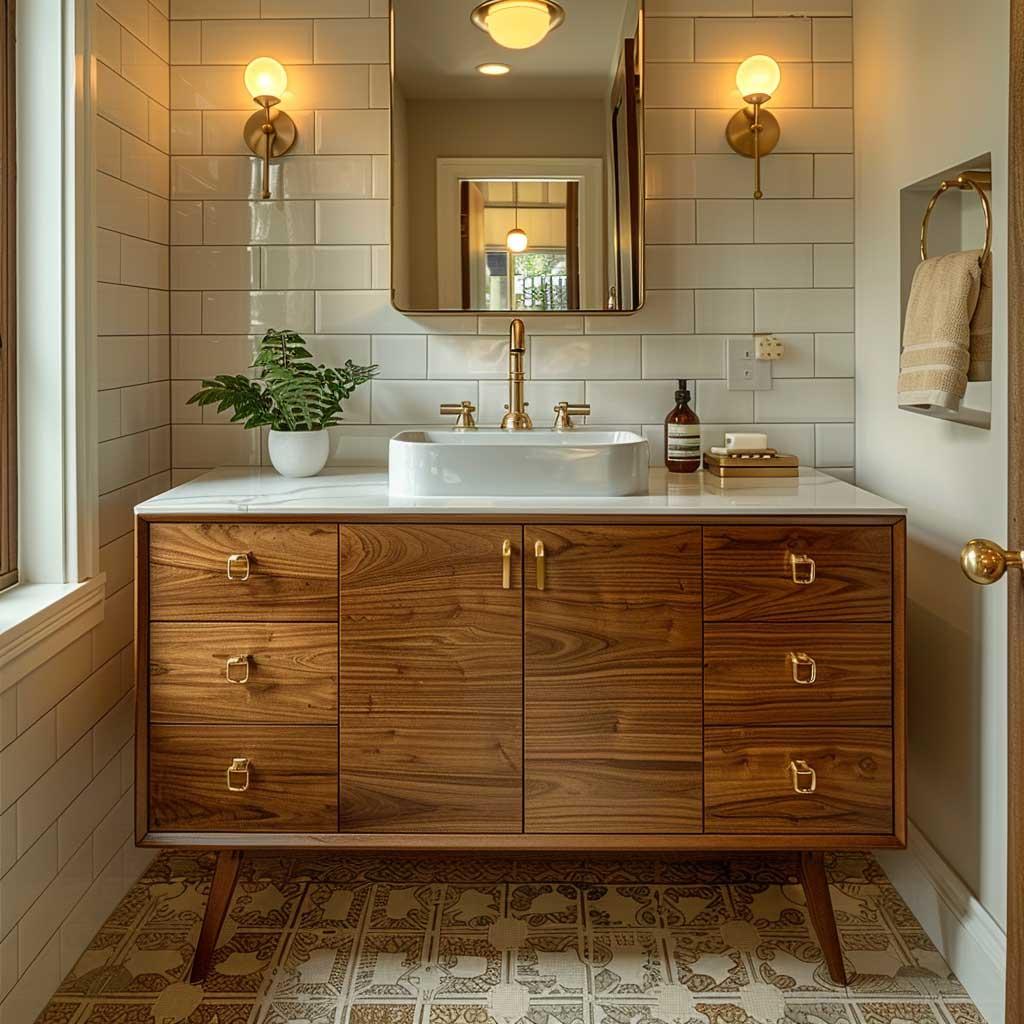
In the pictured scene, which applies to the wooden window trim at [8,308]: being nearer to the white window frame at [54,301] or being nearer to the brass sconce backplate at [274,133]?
the white window frame at [54,301]

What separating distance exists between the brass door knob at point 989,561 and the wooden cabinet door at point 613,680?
824 mm

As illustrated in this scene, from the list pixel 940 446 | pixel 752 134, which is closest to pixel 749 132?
pixel 752 134

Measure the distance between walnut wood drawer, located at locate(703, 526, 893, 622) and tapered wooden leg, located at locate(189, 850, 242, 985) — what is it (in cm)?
100

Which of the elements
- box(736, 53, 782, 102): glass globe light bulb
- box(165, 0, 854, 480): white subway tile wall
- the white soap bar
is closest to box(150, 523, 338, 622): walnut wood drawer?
box(165, 0, 854, 480): white subway tile wall

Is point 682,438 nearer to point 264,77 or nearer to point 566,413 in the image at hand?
point 566,413

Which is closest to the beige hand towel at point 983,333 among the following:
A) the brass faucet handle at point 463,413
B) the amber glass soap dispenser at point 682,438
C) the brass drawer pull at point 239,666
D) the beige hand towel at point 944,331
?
the beige hand towel at point 944,331

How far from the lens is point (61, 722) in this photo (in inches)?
79.5

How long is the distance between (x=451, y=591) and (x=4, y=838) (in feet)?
2.74

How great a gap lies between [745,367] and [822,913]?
1.21m

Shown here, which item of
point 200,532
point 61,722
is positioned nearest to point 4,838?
point 61,722

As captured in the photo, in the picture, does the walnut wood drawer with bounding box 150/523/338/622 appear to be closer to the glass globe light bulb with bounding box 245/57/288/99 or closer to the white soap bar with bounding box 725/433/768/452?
the white soap bar with bounding box 725/433/768/452

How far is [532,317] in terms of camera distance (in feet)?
8.34

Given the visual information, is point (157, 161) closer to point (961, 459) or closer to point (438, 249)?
point (438, 249)

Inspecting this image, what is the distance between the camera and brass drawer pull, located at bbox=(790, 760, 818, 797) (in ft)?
6.35
